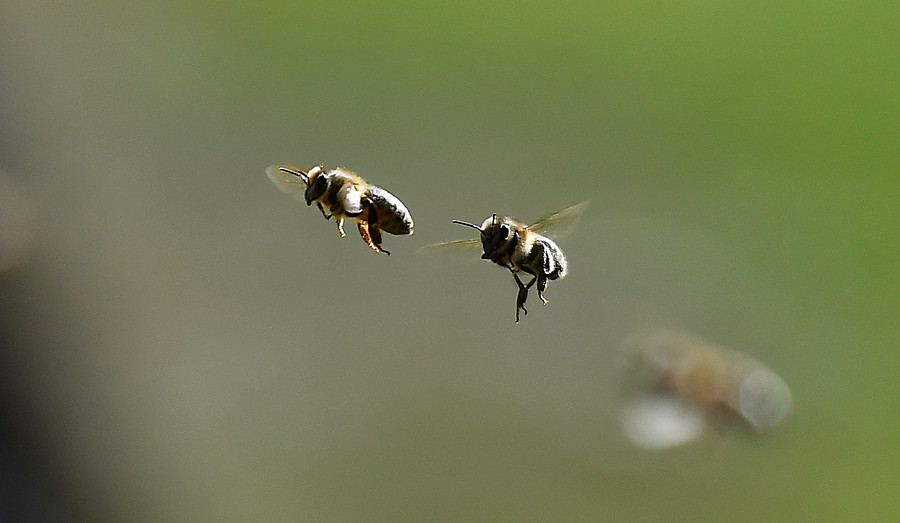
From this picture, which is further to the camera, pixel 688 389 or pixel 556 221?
pixel 688 389

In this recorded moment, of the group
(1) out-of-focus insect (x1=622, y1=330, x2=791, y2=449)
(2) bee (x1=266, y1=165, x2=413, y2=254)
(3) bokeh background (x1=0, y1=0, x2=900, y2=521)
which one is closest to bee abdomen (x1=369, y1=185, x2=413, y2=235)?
(2) bee (x1=266, y1=165, x2=413, y2=254)

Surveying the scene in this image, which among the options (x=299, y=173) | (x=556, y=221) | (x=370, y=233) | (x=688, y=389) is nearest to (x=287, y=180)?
(x=299, y=173)

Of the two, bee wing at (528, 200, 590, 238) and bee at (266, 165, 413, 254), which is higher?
bee wing at (528, 200, 590, 238)

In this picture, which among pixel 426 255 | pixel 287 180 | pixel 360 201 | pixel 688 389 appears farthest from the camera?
pixel 426 255

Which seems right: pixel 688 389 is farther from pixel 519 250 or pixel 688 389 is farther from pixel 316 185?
pixel 316 185

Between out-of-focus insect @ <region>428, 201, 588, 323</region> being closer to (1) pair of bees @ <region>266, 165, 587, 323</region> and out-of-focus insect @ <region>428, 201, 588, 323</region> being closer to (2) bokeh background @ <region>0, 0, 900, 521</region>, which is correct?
(1) pair of bees @ <region>266, 165, 587, 323</region>

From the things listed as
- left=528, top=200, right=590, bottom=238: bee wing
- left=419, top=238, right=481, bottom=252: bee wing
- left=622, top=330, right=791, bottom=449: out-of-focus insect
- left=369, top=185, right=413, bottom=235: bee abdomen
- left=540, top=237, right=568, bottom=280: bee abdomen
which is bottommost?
left=369, top=185, right=413, bottom=235: bee abdomen

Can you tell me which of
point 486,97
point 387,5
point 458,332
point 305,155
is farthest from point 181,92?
point 458,332

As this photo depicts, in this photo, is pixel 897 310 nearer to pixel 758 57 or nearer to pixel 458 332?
pixel 758 57
